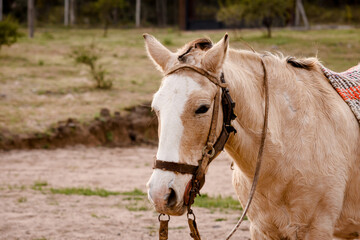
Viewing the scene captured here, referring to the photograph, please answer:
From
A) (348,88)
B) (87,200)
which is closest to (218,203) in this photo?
(87,200)

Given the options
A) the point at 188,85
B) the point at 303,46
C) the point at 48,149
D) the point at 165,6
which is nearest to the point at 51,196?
the point at 48,149

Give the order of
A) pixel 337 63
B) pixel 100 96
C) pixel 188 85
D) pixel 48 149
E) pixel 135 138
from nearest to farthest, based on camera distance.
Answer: pixel 188 85 → pixel 48 149 → pixel 135 138 → pixel 100 96 → pixel 337 63

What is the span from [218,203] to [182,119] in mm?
4848

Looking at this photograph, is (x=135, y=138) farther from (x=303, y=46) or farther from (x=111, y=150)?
(x=303, y=46)

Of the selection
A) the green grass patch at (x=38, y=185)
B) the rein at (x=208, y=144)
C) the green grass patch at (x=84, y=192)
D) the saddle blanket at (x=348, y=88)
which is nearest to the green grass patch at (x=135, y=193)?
the green grass patch at (x=84, y=192)

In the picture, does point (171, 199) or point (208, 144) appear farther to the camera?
point (208, 144)

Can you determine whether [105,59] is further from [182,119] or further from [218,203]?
[182,119]

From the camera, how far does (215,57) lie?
2.91 meters

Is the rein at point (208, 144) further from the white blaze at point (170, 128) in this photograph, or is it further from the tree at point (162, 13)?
the tree at point (162, 13)

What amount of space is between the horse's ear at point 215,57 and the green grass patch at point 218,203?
14.9ft

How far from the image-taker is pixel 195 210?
23.4 feet

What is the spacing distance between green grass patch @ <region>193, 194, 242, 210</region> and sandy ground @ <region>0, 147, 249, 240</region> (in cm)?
23

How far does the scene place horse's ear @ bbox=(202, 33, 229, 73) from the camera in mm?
2882

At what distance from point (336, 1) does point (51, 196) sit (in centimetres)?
3192
